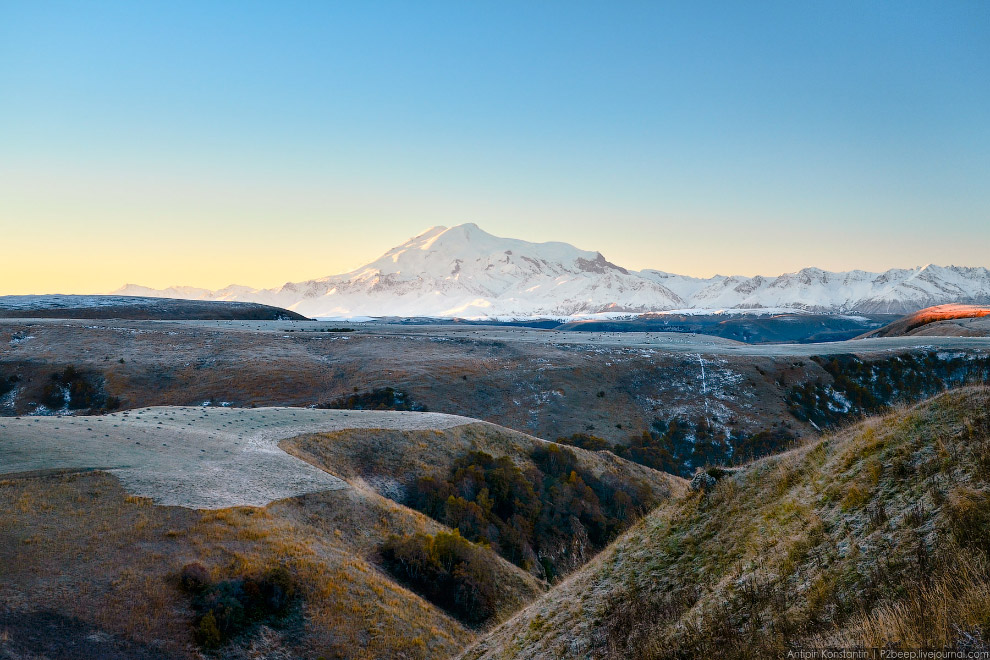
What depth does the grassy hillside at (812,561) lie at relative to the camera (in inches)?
252

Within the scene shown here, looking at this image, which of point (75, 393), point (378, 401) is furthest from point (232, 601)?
point (75, 393)

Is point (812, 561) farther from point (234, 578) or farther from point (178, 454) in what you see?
point (178, 454)

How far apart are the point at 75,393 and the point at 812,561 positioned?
7478 centimetres

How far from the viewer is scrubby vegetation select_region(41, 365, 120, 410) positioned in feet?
197

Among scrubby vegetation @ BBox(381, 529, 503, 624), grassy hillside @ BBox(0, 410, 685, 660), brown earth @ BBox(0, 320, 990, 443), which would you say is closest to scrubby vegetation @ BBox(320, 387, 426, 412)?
brown earth @ BBox(0, 320, 990, 443)

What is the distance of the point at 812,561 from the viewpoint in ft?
27.8

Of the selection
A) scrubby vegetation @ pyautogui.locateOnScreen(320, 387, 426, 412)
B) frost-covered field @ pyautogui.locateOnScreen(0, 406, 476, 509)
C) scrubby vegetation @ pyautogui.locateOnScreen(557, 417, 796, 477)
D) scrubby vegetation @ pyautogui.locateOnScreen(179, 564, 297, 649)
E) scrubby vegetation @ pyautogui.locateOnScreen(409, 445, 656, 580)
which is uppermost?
frost-covered field @ pyautogui.locateOnScreen(0, 406, 476, 509)

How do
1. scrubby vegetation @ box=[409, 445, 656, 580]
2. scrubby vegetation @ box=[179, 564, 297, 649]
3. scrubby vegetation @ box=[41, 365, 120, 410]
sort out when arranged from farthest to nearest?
scrubby vegetation @ box=[41, 365, 120, 410] → scrubby vegetation @ box=[409, 445, 656, 580] → scrubby vegetation @ box=[179, 564, 297, 649]

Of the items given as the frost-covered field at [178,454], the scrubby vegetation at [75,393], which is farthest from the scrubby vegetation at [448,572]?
the scrubby vegetation at [75,393]

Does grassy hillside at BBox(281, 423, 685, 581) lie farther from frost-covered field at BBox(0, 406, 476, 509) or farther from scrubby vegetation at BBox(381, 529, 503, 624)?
scrubby vegetation at BBox(381, 529, 503, 624)

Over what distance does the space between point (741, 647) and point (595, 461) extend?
32.0m

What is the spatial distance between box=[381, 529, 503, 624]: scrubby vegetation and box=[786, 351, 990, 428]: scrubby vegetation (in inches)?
2100

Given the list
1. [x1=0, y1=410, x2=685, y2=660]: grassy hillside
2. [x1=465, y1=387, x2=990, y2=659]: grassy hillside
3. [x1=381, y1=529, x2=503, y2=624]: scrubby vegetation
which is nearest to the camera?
[x1=465, y1=387, x2=990, y2=659]: grassy hillside

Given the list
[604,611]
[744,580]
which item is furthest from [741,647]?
[604,611]
